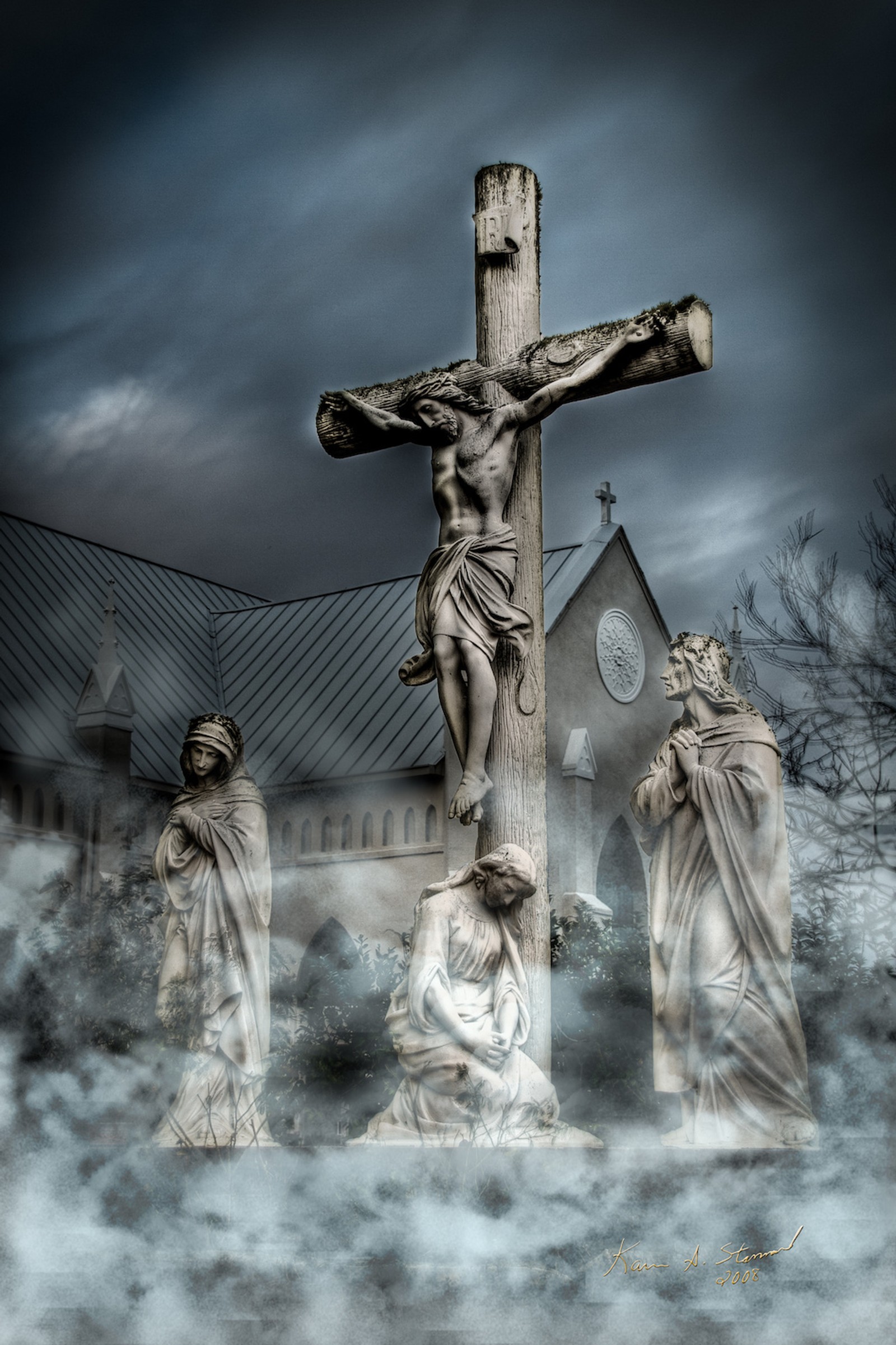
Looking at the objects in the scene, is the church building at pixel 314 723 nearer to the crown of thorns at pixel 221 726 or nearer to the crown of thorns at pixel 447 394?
the crown of thorns at pixel 221 726

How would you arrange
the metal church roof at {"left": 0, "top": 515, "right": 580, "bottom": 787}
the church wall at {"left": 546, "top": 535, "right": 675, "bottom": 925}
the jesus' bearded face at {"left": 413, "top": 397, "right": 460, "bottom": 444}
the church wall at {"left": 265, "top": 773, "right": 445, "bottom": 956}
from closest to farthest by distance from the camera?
the jesus' bearded face at {"left": 413, "top": 397, "right": 460, "bottom": 444} → the church wall at {"left": 265, "top": 773, "right": 445, "bottom": 956} → the metal church roof at {"left": 0, "top": 515, "right": 580, "bottom": 787} → the church wall at {"left": 546, "top": 535, "right": 675, "bottom": 925}

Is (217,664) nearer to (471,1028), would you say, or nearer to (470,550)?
(470,550)

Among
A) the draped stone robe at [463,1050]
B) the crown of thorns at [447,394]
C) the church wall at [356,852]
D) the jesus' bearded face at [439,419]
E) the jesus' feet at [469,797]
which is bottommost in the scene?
the draped stone robe at [463,1050]

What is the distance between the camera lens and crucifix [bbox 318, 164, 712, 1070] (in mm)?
6195

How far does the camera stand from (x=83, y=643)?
22.5 meters

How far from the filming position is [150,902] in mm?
13812

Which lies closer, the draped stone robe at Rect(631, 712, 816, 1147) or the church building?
the draped stone robe at Rect(631, 712, 816, 1147)

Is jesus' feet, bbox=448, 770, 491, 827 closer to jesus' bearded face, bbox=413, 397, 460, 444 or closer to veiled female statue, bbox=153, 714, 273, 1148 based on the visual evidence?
veiled female statue, bbox=153, 714, 273, 1148

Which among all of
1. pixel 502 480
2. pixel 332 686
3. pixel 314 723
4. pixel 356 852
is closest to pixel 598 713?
pixel 332 686

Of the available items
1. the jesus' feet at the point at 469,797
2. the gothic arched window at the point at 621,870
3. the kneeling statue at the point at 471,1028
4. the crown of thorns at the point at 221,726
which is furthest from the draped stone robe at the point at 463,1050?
the gothic arched window at the point at 621,870

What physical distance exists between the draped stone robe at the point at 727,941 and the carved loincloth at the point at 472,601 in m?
0.91

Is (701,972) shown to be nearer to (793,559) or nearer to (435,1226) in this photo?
(435,1226)

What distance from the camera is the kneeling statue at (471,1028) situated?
5387mm
